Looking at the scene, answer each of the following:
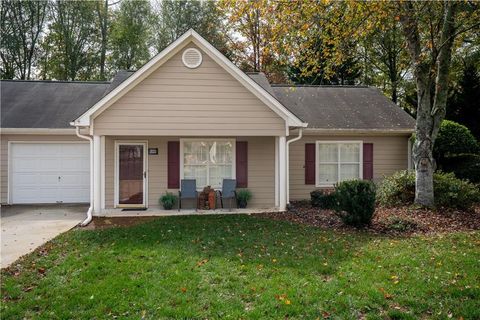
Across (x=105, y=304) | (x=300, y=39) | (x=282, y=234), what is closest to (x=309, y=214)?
(x=282, y=234)

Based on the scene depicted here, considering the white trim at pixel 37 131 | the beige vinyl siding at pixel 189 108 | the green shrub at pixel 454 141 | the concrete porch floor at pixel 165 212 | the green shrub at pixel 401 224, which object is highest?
the beige vinyl siding at pixel 189 108

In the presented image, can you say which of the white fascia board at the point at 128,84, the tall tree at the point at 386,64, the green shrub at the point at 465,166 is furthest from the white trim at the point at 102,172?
the tall tree at the point at 386,64

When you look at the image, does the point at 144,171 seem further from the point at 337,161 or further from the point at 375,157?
the point at 375,157

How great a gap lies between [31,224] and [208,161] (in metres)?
5.18

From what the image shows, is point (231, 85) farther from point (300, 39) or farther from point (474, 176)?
point (474, 176)

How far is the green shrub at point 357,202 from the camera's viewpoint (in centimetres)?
804

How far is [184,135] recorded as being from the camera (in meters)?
10.1

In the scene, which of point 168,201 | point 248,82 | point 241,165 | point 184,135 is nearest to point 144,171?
point 168,201

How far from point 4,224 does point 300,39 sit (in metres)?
9.14

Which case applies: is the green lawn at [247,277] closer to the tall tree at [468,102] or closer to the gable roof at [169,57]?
the gable roof at [169,57]

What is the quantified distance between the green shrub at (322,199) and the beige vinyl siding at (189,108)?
2.55 m

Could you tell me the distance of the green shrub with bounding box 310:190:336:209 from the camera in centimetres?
1123

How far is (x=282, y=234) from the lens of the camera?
7.61 metres

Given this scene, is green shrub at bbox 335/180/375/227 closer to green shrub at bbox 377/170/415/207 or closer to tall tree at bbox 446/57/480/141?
green shrub at bbox 377/170/415/207
